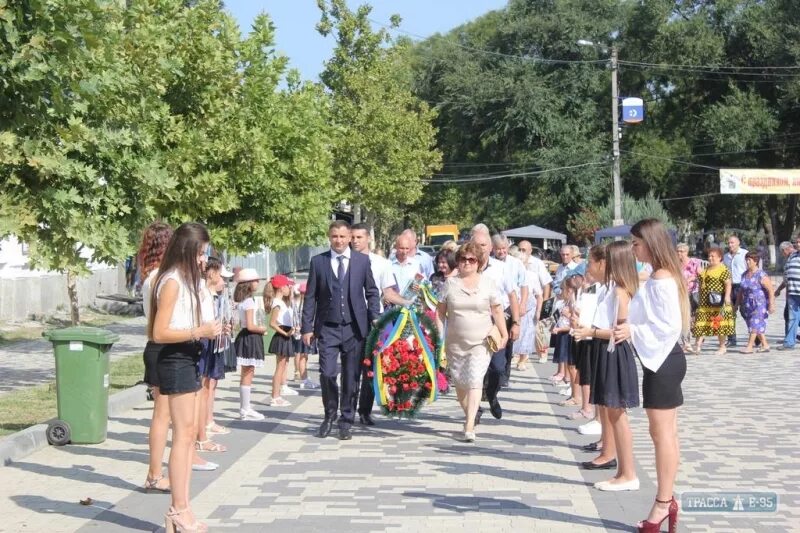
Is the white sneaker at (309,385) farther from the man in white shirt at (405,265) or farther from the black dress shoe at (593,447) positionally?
the black dress shoe at (593,447)

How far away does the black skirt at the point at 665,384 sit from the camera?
689cm

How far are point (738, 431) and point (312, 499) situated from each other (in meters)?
4.77

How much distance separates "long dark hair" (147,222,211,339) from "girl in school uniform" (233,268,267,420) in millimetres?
5413

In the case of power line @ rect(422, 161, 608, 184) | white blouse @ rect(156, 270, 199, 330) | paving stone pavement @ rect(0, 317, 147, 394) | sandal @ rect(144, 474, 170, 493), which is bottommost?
paving stone pavement @ rect(0, 317, 147, 394)

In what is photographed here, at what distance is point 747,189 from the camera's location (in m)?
51.4

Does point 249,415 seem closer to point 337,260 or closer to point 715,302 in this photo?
point 337,260

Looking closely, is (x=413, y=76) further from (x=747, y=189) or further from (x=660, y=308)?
(x=660, y=308)

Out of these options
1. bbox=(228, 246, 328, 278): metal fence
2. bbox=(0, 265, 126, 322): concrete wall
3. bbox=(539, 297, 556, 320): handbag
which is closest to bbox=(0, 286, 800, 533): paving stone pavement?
bbox=(539, 297, 556, 320): handbag

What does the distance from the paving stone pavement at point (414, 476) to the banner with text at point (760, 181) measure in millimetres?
39435

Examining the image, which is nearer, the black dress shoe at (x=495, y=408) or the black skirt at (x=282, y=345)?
the black dress shoe at (x=495, y=408)

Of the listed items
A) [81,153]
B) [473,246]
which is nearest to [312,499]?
[473,246]

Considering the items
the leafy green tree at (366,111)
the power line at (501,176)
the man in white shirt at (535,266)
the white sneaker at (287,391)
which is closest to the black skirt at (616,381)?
the white sneaker at (287,391)

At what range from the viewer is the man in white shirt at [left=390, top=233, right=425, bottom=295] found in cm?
1303

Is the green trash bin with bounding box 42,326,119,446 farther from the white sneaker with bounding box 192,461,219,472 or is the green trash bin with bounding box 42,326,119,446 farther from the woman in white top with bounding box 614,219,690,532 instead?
the woman in white top with bounding box 614,219,690,532
